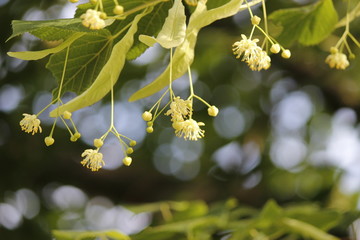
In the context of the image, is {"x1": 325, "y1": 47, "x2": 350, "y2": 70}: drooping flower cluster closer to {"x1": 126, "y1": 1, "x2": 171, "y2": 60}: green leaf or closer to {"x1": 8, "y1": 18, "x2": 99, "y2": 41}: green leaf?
{"x1": 126, "y1": 1, "x2": 171, "y2": 60}: green leaf

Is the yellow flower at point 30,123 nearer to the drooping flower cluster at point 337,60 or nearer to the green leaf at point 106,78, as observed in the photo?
the green leaf at point 106,78

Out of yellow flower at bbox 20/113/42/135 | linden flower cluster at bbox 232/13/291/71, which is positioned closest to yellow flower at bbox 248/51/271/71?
linden flower cluster at bbox 232/13/291/71

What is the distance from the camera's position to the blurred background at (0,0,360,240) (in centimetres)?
253

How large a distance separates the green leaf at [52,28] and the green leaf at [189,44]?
0.37ft

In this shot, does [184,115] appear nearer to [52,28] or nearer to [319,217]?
[52,28]

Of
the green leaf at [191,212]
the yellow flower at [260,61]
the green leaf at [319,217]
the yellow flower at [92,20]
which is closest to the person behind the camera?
the yellow flower at [92,20]

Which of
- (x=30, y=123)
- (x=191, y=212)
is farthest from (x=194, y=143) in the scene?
(x=30, y=123)

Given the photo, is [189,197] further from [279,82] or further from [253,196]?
[279,82]

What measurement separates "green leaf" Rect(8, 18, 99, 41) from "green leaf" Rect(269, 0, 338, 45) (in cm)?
50

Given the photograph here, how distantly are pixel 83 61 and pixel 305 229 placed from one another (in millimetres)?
563

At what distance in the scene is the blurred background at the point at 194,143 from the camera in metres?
2.53

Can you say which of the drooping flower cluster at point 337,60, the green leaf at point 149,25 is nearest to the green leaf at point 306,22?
the drooping flower cluster at point 337,60

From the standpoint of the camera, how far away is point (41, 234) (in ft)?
6.97

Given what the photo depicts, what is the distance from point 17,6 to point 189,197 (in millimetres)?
1141
